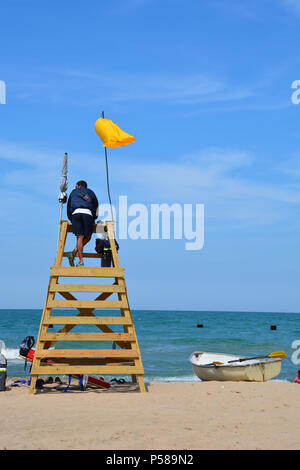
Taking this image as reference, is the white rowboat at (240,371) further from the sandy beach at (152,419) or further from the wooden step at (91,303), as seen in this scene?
the wooden step at (91,303)

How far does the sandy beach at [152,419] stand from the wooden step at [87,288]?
196 centimetres

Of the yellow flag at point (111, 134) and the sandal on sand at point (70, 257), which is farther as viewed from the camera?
the yellow flag at point (111, 134)

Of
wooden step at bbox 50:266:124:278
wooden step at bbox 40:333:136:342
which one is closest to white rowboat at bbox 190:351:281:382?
wooden step at bbox 40:333:136:342

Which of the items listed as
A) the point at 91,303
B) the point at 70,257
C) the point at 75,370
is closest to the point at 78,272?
the point at 91,303

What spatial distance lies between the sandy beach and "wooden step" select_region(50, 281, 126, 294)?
1.96 m

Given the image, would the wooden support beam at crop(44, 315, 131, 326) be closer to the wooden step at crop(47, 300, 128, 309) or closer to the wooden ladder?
the wooden ladder

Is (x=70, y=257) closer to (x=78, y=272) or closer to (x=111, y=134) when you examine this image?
(x=78, y=272)

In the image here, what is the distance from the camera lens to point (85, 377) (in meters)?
10.9

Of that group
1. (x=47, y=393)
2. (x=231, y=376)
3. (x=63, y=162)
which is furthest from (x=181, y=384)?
(x=63, y=162)

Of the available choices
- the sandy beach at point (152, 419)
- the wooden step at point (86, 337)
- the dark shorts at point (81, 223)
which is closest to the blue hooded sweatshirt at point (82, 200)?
the dark shorts at point (81, 223)

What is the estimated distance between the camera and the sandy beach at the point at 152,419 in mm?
6164

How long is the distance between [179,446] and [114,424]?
137 centimetres

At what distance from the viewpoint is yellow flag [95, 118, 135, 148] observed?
36.8 feet
